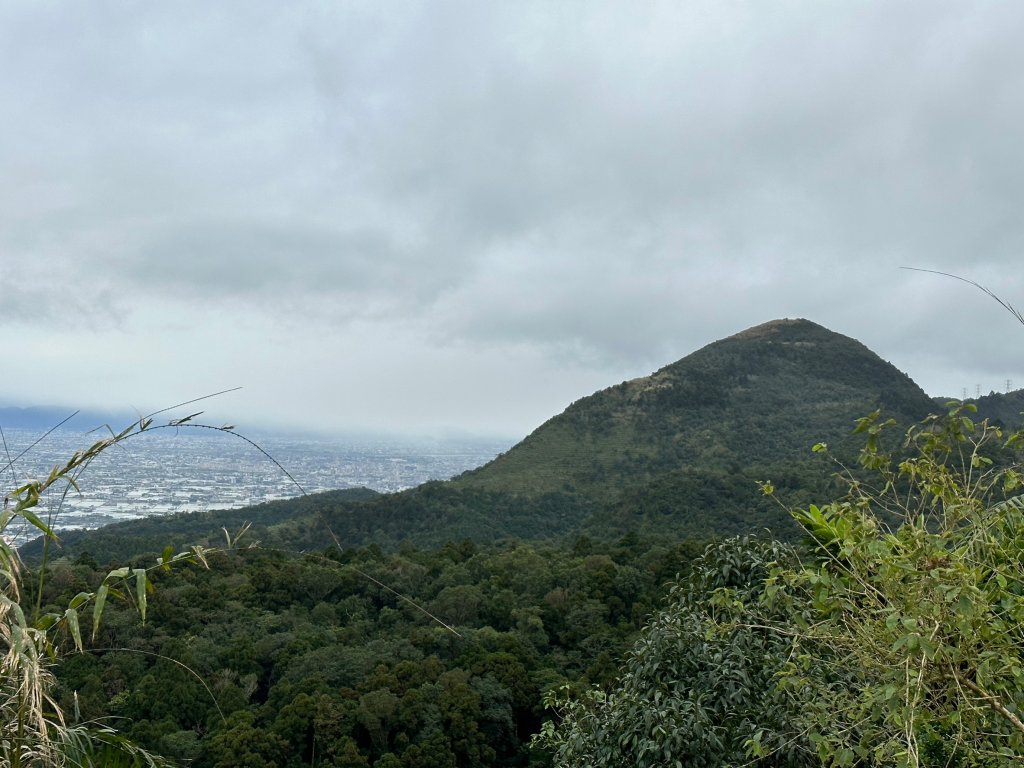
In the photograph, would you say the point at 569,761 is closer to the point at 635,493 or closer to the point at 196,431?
the point at 196,431

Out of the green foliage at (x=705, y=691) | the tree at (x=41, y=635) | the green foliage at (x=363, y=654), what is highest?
the tree at (x=41, y=635)

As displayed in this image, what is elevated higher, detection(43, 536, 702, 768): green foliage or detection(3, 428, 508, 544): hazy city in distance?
detection(3, 428, 508, 544): hazy city in distance

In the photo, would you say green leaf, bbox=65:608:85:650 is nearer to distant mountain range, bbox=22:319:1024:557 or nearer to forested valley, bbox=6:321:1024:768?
forested valley, bbox=6:321:1024:768

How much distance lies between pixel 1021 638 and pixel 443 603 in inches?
766

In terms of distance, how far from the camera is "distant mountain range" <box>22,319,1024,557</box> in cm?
3581

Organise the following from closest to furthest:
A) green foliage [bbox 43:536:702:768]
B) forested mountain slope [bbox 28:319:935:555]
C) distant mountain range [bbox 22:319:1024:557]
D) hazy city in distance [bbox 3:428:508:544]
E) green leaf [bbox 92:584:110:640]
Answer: green leaf [bbox 92:584:110:640] < hazy city in distance [bbox 3:428:508:544] < green foliage [bbox 43:536:702:768] < distant mountain range [bbox 22:319:1024:557] < forested mountain slope [bbox 28:319:935:555]

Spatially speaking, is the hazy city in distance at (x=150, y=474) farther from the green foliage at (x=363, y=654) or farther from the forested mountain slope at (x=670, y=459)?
the forested mountain slope at (x=670, y=459)

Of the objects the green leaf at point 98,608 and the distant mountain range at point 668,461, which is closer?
the green leaf at point 98,608

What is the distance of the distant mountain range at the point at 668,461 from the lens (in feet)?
117

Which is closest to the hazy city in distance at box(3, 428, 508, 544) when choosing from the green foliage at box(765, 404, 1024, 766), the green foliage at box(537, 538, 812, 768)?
the green foliage at box(765, 404, 1024, 766)

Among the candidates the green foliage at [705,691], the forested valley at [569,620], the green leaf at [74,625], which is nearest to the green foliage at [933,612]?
the forested valley at [569,620]

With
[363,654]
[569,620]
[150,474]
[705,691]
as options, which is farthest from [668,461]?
[150,474]

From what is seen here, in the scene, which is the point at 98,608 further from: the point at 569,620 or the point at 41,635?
the point at 569,620

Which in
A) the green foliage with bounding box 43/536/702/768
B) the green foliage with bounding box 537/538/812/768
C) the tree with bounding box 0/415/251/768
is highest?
the tree with bounding box 0/415/251/768
